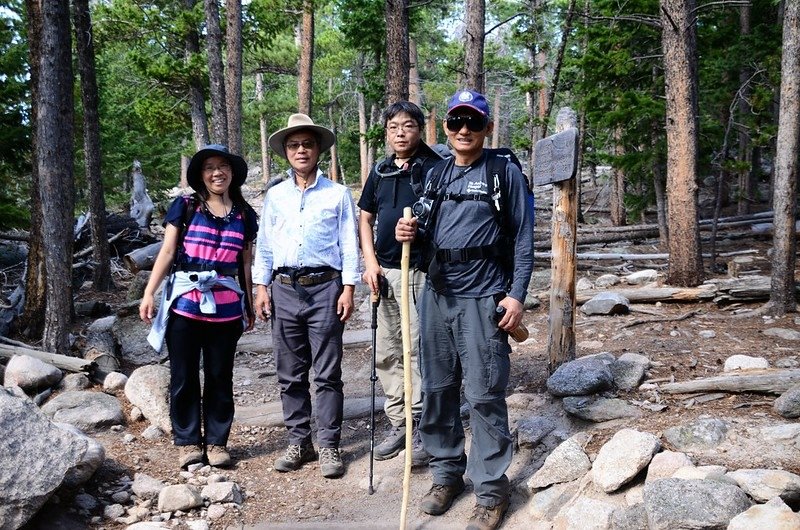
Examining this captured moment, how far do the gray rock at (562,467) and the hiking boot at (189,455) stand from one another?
2.47 metres

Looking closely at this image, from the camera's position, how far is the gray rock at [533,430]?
484cm

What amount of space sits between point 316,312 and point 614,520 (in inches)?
95.2

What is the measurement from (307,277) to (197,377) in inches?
46.1

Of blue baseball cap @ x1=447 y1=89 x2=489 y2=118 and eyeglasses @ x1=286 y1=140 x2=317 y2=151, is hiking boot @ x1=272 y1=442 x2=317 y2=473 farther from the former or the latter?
blue baseball cap @ x1=447 y1=89 x2=489 y2=118

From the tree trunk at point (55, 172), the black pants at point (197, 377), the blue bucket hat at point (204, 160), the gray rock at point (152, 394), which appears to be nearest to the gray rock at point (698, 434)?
the black pants at point (197, 377)

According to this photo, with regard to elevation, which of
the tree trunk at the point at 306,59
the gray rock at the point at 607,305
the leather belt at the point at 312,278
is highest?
the tree trunk at the point at 306,59

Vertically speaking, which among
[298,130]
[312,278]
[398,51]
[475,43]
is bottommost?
[312,278]

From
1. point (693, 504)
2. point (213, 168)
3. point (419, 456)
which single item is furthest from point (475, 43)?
point (693, 504)

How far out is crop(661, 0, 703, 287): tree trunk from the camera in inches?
360

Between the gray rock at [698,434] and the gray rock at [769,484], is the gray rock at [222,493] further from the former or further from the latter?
the gray rock at [769,484]

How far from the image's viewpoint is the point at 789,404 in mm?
4383

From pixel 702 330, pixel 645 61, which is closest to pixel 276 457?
pixel 702 330

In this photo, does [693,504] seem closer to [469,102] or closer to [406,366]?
[406,366]

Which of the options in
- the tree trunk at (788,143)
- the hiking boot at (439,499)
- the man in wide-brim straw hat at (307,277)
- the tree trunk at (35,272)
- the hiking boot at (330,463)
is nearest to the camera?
the hiking boot at (439,499)
